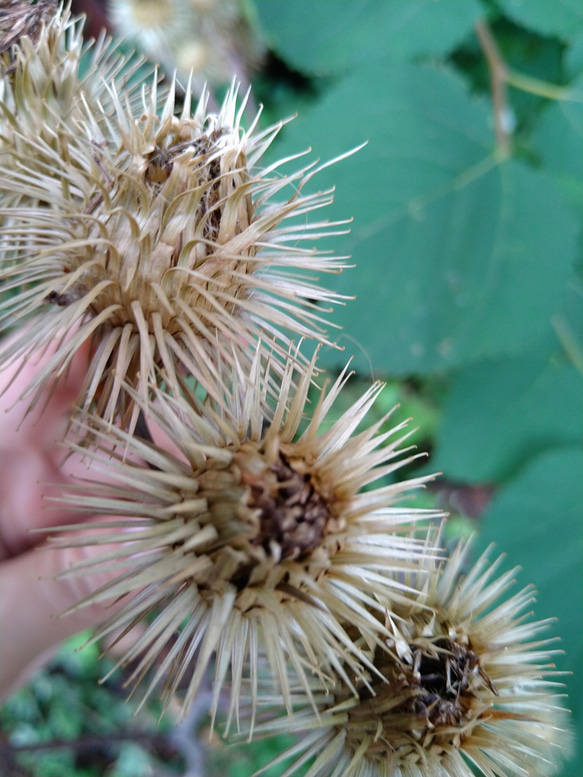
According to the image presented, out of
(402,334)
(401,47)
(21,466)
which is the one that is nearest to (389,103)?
(401,47)

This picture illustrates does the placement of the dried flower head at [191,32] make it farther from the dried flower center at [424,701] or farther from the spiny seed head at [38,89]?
the dried flower center at [424,701]

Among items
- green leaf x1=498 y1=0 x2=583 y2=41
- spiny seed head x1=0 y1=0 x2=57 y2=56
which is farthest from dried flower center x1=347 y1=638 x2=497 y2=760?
green leaf x1=498 y1=0 x2=583 y2=41

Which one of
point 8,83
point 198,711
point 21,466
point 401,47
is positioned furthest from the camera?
point 198,711

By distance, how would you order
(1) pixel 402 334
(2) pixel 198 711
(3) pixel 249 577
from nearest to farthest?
(3) pixel 249 577
(1) pixel 402 334
(2) pixel 198 711

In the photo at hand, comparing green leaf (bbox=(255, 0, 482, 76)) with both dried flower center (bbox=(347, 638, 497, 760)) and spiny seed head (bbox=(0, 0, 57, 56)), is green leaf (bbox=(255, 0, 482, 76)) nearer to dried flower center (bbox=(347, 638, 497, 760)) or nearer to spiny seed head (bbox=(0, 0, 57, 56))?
spiny seed head (bbox=(0, 0, 57, 56))

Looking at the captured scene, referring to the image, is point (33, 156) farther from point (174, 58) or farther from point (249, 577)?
point (174, 58)

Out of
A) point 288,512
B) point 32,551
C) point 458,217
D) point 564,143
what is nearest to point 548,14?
point 564,143

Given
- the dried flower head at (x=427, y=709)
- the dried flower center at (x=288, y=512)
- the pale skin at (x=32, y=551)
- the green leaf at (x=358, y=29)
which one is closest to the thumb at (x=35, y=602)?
the pale skin at (x=32, y=551)
